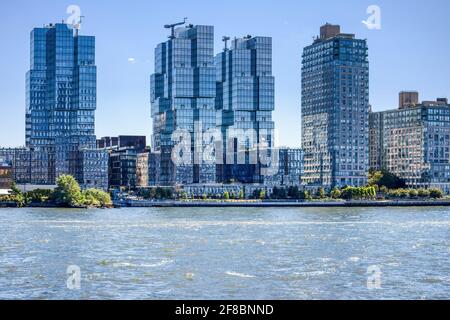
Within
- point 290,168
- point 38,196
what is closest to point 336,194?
point 290,168

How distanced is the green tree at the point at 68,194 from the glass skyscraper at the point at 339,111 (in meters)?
51.6

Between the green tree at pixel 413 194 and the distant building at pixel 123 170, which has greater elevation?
the distant building at pixel 123 170

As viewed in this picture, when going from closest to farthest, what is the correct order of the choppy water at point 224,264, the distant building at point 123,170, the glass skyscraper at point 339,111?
the choppy water at point 224,264 → the glass skyscraper at point 339,111 → the distant building at point 123,170

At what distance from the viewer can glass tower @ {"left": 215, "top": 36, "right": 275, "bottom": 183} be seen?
153500 millimetres

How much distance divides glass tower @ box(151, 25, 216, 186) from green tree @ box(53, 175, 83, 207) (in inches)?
1277

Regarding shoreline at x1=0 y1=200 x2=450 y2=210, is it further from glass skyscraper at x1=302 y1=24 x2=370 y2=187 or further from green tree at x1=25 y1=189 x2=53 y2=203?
glass skyscraper at x1=302 y1=24 x2=370 y2=187

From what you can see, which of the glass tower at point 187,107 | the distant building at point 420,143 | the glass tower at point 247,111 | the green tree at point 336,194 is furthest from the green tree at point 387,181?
the glass tower at point 187,107

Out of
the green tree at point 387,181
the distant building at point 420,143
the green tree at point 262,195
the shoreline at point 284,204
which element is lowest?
the shoreline at point 284,204

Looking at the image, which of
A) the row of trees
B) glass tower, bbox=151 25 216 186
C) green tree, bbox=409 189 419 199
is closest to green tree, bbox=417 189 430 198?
green tree, bbox=409 189 419 199


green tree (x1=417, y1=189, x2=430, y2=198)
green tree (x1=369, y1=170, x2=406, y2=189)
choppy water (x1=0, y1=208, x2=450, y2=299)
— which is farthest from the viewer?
green tree (x1=369, y1=170, x2=406, y2=189)

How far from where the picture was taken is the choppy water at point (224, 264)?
22219 mm

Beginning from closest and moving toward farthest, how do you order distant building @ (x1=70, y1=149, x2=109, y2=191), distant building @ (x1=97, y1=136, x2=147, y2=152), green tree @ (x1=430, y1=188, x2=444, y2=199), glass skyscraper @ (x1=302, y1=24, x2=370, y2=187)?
green tree @ (x1=430, y1=188, x2=444, y2=199) → distant building @ (x1=70, y1=149, x2=109, y2=191) → glass skyscraper @ (x1=302, y1=24, x2=370, y2=187) → distant building @ (x1=97, y1=136, x2=147, y2=152)

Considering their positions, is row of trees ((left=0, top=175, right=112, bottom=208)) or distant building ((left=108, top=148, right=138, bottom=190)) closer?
row of trees ((left=0, top=175, right=112, bottom=208))

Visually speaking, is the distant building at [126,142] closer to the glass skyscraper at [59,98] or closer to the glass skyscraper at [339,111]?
the glass skyscraper at [59,98]
